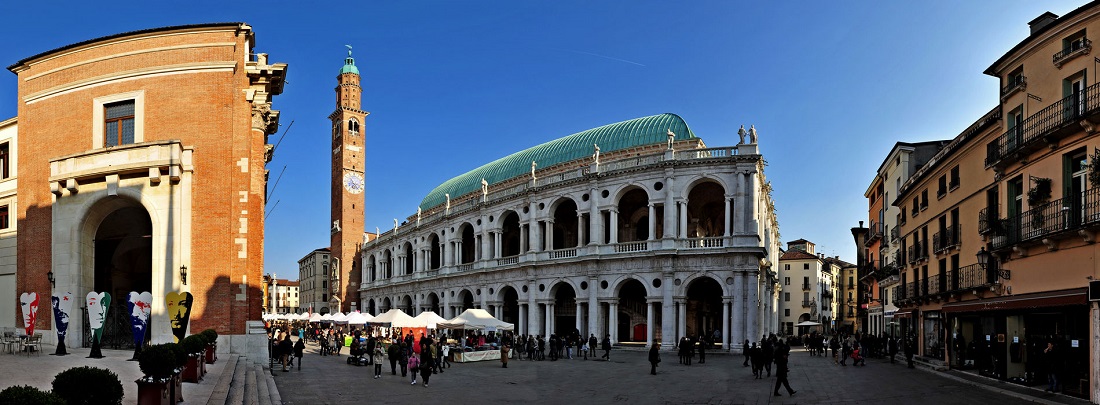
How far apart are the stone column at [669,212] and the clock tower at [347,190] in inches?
2042

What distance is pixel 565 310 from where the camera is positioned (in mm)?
54062

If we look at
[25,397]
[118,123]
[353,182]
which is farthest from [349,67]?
[25,397]

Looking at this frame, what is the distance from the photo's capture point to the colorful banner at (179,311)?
19.1 meters

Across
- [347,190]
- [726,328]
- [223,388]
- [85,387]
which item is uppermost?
[347,190]

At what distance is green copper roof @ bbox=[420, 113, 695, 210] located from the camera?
176 ft

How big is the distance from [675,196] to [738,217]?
400 centimetres

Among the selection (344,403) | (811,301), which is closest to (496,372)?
(344,403)

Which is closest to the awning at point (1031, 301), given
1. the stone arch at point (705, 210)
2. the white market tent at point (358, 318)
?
the stone arch at point (705, 210)

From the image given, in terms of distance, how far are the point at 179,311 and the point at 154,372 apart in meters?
10.2

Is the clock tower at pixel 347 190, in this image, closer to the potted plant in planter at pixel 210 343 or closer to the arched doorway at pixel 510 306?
the arched doorway at pixel 510 306

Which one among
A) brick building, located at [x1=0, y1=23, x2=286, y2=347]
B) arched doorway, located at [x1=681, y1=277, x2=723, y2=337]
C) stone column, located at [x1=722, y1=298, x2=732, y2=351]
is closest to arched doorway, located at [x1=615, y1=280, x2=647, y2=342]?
arched doorway, located at [x1=681, y1=277, x2=723, y2=337]

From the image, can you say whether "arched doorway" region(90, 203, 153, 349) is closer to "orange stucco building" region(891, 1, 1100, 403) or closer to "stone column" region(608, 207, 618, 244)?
"stone column" region(608, 207, 618, 244)

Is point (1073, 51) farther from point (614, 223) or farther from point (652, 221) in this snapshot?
point (614, 223)

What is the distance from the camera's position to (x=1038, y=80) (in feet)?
67.5
